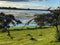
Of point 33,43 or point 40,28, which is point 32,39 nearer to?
point 33,43

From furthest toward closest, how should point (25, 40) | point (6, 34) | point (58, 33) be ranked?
point (6, 34), point (25, 40), point (58, 33)

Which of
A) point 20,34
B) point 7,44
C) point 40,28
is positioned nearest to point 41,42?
point 7,44

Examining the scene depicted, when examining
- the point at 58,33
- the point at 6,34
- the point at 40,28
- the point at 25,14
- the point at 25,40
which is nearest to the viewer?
the point at 58,33

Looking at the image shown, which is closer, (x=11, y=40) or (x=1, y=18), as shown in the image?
(x=11, y=40)

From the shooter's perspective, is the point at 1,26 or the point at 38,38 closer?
the point at 38,38

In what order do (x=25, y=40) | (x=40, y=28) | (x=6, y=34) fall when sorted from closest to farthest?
(x=25, y=40)
(x=6, y=34)
(x=40, y=28)

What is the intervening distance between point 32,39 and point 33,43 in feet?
6.87

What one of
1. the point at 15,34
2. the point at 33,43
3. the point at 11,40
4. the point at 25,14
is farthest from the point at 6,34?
the point at 25,14

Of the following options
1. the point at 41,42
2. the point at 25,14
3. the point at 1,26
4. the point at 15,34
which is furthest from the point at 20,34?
the point at 25,14

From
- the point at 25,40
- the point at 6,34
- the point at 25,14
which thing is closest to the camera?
the point at 25,40

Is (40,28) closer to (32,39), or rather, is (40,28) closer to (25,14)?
(32,39)

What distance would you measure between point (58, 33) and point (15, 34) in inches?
288

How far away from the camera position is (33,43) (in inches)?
1148

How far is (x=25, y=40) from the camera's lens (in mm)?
30828
